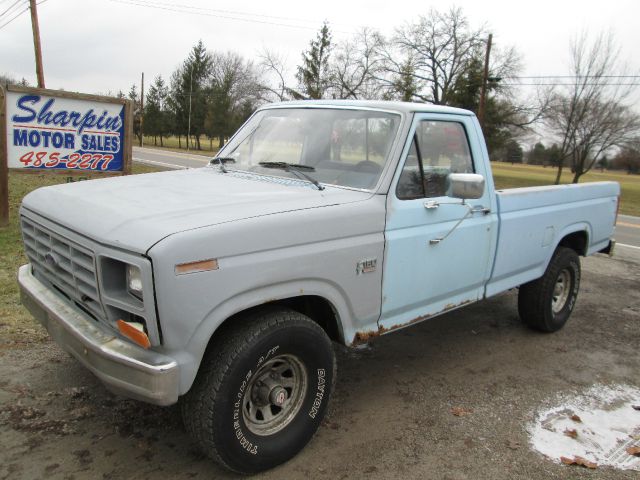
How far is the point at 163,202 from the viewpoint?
277 cm

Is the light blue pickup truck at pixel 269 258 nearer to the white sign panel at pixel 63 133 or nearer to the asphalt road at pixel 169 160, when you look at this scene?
the white sign panel at pixel 63 133

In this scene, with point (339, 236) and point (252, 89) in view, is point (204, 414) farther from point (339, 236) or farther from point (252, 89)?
point (252, 89)

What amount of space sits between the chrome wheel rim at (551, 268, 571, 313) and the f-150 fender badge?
9.67 feet

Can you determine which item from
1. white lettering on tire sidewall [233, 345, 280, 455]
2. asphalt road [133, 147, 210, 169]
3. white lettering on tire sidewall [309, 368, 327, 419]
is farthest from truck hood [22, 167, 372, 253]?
asphalt road [133, 147, 210, 169]

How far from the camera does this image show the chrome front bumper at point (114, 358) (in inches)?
89.7

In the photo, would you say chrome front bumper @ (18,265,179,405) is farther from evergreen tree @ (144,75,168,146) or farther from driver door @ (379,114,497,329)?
evergreen tree @ (144,75,168,146)

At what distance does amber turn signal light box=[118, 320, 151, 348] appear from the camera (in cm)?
231

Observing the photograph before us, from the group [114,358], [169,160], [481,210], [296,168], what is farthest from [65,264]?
[169,160]

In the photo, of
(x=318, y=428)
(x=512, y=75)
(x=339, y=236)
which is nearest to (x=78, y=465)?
(x=318, y=428)

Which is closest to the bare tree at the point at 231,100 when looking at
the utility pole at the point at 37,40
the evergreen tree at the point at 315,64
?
the evergreen tree at the point at 315,64

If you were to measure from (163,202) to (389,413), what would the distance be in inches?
79.5

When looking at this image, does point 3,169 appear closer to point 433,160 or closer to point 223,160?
point 223,160

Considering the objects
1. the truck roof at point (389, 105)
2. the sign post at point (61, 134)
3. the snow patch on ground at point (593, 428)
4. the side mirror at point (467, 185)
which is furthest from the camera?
the sign post at point (61, 134)

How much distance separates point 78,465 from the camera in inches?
110
